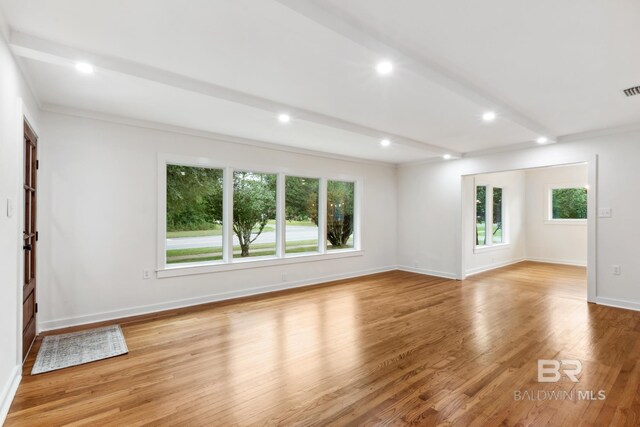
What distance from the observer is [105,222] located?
3.87 metres

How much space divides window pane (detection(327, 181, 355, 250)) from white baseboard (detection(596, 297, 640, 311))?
13.3 feet

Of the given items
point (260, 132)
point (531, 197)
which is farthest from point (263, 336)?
point (531, 197)

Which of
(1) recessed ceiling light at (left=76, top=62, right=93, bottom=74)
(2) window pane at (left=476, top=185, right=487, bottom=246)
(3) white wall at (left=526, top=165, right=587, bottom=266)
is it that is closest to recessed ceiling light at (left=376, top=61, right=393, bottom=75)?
(1) recessed ceiling light at (left=76, top=62, right=93, bottom=74)

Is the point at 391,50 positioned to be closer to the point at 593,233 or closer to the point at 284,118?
the point at 284,118

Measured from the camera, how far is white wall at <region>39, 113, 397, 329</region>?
3.58 metres

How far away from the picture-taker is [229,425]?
6.48ft

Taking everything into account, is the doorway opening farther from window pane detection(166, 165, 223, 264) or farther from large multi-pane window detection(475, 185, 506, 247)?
window pane detection(166, 165, 223, 264)

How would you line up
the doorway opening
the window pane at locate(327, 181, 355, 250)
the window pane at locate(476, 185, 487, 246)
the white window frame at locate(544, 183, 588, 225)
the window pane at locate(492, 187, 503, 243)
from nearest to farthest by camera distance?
the window pane at locate(327, 181, 355, 250)
the doorway opening
the window pane at locate(476, 185, 487, 246)
the window pane at locate(492, 187, 503, 243)
the white window frame at locate(544, 183, 588, 225)

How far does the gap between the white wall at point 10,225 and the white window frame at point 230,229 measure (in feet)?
5.65

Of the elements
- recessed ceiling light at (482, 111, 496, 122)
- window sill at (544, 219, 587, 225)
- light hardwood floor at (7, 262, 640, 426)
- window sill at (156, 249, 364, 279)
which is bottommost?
light hardwood floor at (7, 262, 640, 426)

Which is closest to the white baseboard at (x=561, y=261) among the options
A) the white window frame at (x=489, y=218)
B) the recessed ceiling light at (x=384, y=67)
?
the white window frame at (x=489, y=218)

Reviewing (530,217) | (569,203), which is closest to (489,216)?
(530,217)

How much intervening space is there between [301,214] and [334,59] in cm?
366

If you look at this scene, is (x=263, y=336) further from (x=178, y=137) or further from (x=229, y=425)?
(x=178, y=137)
